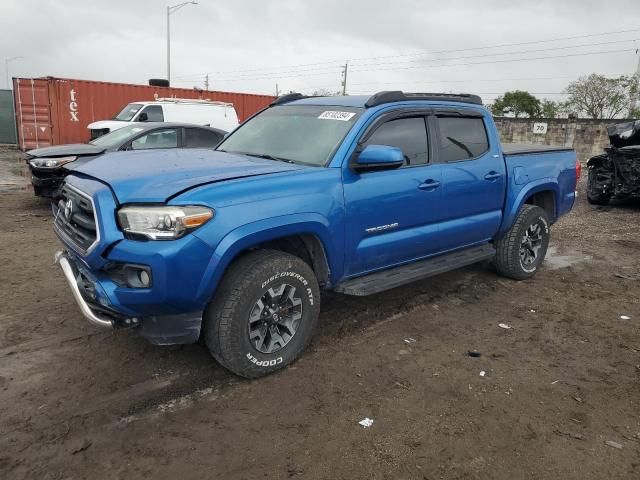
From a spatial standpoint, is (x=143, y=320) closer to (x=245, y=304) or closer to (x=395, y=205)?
(x=245, y=304)

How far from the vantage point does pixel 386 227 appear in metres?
3.97

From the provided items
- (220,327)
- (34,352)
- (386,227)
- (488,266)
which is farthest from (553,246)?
(34,352)

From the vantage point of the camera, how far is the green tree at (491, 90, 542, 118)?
174 ft

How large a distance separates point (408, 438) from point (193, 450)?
46.5 inches

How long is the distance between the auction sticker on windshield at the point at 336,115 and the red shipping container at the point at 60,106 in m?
15.7

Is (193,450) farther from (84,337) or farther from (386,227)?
(386,227)

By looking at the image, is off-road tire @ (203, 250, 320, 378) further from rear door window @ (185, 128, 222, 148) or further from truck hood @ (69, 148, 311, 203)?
rear door window @ (185, 128, 222, 148)

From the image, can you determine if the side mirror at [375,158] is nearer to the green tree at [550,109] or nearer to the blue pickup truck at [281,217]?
the blue pickup truck at [281,217]

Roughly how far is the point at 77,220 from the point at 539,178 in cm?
458

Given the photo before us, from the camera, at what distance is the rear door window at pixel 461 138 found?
460cm

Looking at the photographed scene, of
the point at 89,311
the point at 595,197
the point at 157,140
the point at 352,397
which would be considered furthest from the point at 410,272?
the point at 595,197

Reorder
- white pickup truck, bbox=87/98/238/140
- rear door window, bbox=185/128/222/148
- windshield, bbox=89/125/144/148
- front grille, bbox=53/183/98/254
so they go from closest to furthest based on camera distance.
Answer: front grille, bbox=53/183/98/254
windshield, bbox=89/125/144/148
rear door window, bbox=185/128/222/148
white pickup truck, bbox=87/98/238/140

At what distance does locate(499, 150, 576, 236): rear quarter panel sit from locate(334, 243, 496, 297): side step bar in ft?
1.70

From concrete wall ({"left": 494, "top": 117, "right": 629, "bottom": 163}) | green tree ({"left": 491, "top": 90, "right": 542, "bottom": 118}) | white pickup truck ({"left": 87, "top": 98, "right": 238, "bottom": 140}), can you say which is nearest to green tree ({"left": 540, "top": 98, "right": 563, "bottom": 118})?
green tree ({"left": 491, "top": 90, "right": 542, "bottom": 118})
